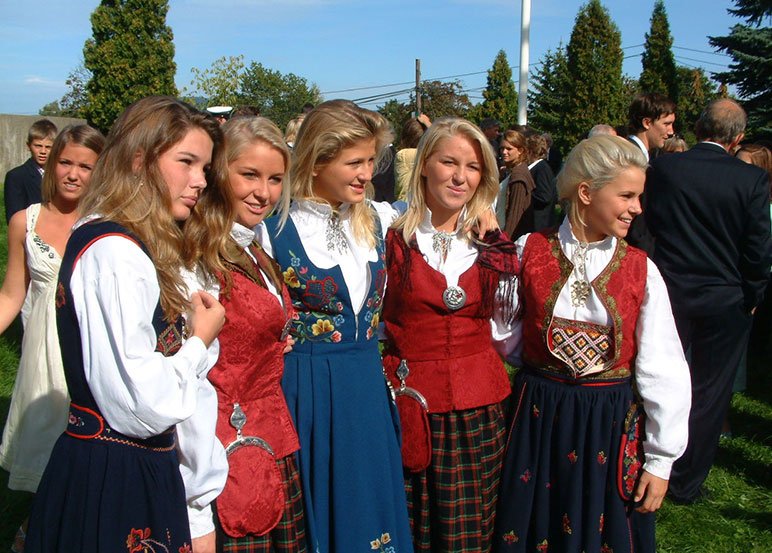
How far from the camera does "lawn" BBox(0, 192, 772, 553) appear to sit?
3.34 meters

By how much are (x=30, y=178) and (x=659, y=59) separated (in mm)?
20043

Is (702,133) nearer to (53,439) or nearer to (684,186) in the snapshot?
(684,186)

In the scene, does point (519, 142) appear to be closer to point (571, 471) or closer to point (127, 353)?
point (571, 471)

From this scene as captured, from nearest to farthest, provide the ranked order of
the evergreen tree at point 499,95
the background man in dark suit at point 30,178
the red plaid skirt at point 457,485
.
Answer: the red plaid skirt at point 457,485, the background man in dark suit at point 30,178, the evergreen tree at point 499,95

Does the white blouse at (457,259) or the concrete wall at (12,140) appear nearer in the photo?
the white blouse at (457,259)

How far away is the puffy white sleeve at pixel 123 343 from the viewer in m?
1.51

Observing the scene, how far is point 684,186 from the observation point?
3566 mm

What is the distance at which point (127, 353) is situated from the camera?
1511mm

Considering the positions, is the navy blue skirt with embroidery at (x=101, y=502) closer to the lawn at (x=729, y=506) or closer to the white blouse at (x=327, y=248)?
the white blouse at (x=327, y=248)

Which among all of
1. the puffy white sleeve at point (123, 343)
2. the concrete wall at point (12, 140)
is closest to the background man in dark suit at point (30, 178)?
the puffy white sleeve at point (123, 343)

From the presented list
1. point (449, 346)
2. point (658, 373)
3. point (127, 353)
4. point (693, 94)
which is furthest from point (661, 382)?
point (693, 94)

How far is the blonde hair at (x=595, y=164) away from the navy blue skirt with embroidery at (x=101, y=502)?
1.66m

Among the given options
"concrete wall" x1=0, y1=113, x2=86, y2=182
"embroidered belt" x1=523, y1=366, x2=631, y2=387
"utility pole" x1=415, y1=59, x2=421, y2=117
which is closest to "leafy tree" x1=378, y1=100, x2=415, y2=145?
"utility pole" x1=415, y1=59, x2=421, y2=117

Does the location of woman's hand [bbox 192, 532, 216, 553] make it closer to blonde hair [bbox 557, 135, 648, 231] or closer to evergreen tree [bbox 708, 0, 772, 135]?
blonde hair [bbox 557, 135, 648, 231]
